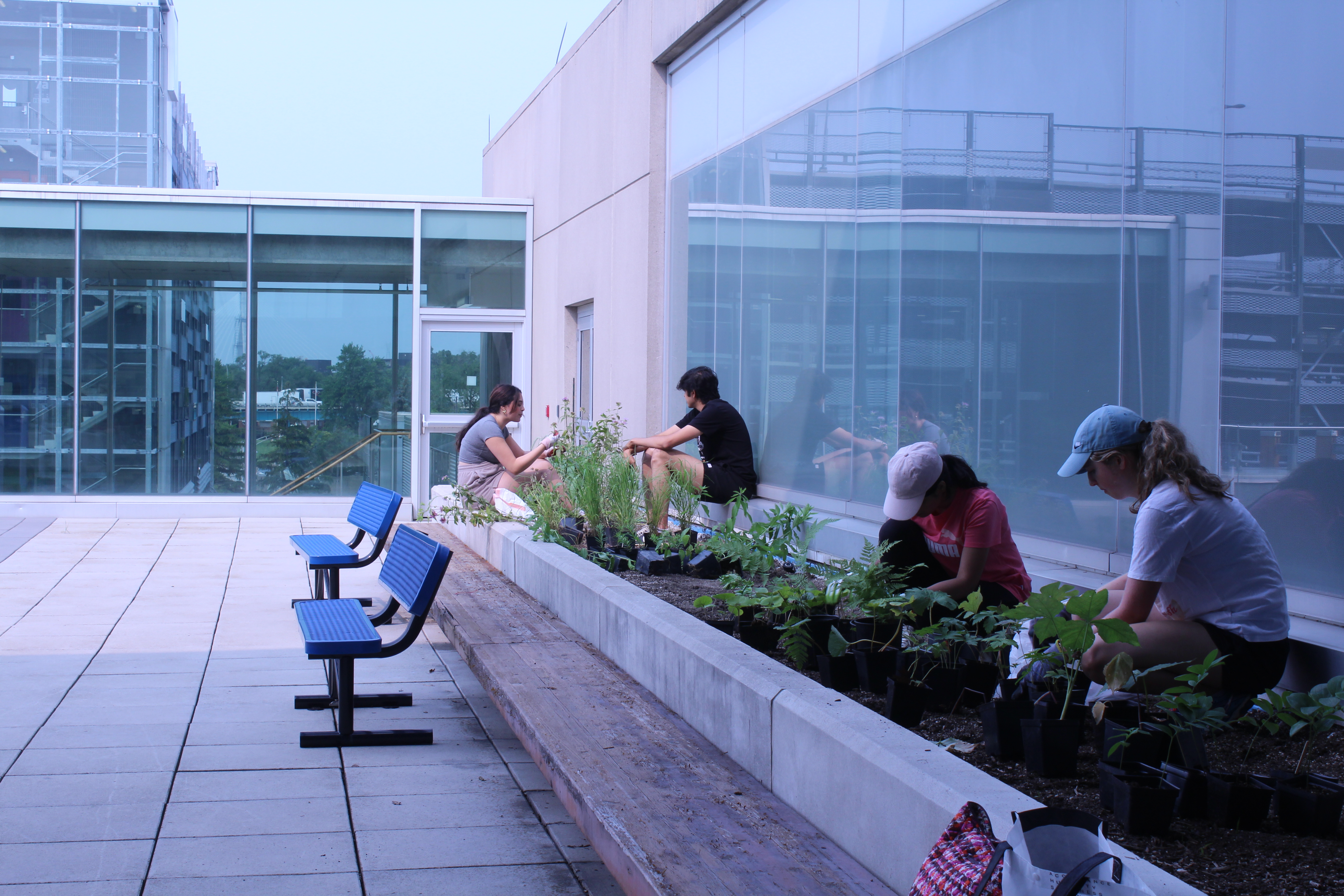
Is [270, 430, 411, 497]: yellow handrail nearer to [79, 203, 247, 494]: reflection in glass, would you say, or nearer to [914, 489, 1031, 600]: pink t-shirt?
[79, 203, 247, 494]: reflection in glass

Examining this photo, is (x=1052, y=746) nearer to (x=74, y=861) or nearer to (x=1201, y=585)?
(x=1201, y=585)

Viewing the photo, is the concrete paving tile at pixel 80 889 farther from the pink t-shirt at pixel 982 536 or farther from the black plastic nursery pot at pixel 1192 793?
the pink t-shirt at pixel 982 536

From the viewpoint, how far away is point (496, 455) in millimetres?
8305

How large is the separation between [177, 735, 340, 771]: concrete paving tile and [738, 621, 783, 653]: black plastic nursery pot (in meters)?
1.46

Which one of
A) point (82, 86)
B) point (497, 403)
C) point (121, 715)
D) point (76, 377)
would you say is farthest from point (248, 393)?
point (82, 86)

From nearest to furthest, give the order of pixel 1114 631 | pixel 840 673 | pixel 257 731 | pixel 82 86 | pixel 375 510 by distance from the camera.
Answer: pixel 1114 631 < pixel 840 673 < pixel 257 731 < pixel 375 510 < pixel 82 86

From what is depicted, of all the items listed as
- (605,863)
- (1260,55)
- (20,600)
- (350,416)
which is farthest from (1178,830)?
(350,416)

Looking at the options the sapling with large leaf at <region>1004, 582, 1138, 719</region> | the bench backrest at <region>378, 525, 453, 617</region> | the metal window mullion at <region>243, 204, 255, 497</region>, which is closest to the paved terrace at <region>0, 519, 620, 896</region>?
the bench backrest at <region>378, 525, 453, 617</region>

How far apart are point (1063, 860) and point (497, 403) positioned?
23.2 ft

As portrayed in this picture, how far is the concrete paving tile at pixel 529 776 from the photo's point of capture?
12.3 ft

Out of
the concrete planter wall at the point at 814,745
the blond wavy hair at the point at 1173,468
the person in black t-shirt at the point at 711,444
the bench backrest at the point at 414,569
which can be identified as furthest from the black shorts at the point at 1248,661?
the person in black t-shirt at the point at 711,444

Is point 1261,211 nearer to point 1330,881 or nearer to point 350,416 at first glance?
point 1330,881

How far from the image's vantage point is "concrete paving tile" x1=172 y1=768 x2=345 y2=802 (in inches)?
139

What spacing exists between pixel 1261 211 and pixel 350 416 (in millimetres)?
10895
